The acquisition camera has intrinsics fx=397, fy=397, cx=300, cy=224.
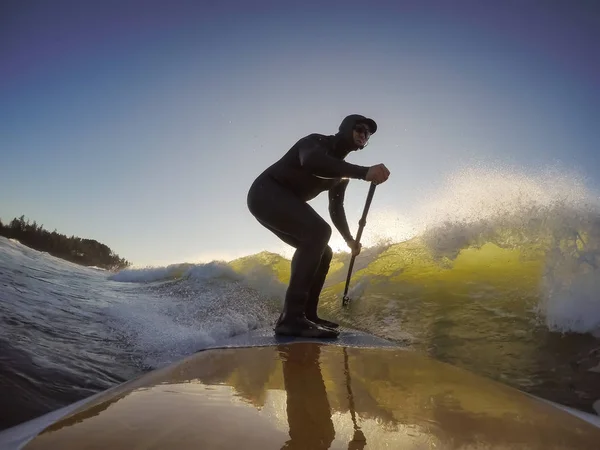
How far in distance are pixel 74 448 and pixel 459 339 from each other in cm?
277

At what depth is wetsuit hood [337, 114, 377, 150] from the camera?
3.33 meters

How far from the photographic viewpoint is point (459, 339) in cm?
307

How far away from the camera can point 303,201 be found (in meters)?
3.47

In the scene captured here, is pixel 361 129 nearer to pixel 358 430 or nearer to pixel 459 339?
pixel 459 339

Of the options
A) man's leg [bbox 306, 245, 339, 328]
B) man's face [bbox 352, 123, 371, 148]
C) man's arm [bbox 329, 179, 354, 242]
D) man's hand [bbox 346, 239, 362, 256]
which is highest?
man's face [bbox 352, 123, 371, 148]

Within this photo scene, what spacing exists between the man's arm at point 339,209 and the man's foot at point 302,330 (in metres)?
1.22

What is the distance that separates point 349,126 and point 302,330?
1.72 metres

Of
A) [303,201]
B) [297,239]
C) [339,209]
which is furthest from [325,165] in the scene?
[339,209]

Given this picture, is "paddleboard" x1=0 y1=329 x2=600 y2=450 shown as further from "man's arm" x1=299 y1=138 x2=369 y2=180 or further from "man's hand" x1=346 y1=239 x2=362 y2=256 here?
"man's hand" x1=346 y1=239 x2=362 y2=256

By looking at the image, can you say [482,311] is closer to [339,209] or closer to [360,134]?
[339,209]

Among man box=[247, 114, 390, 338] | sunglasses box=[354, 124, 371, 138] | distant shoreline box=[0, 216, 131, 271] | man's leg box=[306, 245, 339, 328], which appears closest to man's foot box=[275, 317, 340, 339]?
man box=[247, 114, 390, 338]

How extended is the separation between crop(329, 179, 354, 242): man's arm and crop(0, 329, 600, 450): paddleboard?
213 cm

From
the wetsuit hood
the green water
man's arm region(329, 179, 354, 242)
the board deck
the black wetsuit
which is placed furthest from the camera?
man's arm region(329, 179, 354, 242)

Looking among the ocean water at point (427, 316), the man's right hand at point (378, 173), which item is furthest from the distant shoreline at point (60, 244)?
the man's right hand at point (378, 173)
